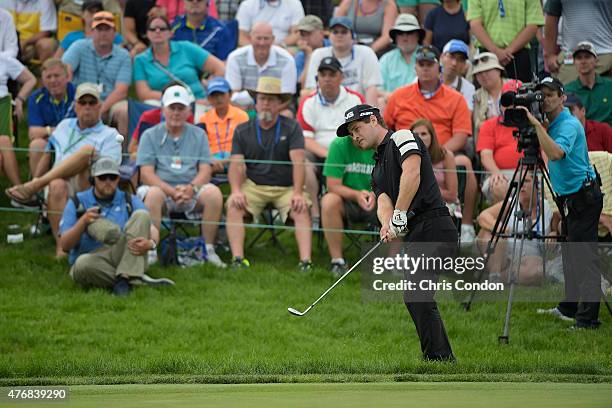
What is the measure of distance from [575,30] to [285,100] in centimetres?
370

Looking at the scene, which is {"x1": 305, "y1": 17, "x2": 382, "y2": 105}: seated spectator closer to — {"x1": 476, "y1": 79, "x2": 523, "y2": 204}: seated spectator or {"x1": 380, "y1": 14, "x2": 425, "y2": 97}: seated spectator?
{"x1": 380, "y1": 14, "x2": 425, "y2": 97}: seated spectator

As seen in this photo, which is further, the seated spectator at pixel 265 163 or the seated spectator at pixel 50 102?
the seated spectator at pixel 50 102

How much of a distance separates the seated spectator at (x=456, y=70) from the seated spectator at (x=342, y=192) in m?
1.90

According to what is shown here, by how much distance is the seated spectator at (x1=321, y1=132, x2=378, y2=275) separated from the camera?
12.4 m

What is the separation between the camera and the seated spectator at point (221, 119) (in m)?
13.7

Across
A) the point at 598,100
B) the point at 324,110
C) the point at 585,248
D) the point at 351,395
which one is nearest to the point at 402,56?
the point at 324,110

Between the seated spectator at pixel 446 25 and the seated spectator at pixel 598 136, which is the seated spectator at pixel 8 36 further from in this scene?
the seated spectator at pixel 598 136

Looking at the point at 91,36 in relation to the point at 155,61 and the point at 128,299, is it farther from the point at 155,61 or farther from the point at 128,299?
the point at 128,299

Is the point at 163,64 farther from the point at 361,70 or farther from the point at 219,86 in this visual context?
the point at 361,70

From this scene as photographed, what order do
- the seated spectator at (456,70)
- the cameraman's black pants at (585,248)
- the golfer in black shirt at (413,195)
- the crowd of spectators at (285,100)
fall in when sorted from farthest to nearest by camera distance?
the seated spectator at (456,70) < the crowd of spectators at (285,100) < the cameraman's black pants at (585,248) < the golfer in black shirt at (413,195)

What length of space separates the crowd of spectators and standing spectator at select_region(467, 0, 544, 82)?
0.06ft

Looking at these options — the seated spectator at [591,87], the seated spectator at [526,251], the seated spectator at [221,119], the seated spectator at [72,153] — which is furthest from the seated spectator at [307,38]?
the seated spectator at [526,251]

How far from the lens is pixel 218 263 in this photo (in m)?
12.6

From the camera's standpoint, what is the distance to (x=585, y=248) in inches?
402
